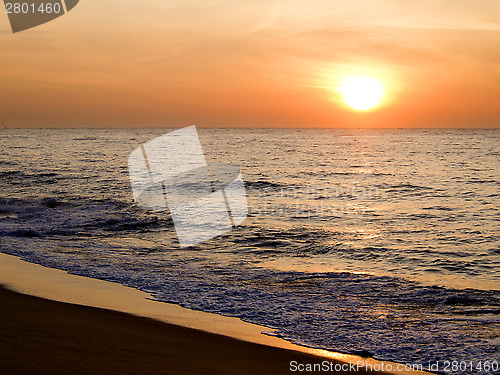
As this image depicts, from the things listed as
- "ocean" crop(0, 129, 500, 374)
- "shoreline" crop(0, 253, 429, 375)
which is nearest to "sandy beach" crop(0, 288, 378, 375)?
"shoreline" crop(0, 253, 429, 375)

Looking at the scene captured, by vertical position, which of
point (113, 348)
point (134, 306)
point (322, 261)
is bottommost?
point (322, 261)

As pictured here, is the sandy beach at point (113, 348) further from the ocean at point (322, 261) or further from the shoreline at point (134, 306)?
the ocean at point (322, 261)

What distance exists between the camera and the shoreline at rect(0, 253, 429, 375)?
571 centimetres

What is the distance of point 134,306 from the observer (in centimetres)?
711

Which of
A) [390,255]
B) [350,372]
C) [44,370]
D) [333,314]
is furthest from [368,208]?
[44,370]

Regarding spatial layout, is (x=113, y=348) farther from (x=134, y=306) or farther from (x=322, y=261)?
(x=322, y=261)

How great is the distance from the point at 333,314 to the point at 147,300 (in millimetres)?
3079

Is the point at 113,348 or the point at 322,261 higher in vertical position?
the point at 113,348

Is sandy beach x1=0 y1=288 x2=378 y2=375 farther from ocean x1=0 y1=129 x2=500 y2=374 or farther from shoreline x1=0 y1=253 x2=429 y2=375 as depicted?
ocean x1=0 y1=129 x2=500 y2=374

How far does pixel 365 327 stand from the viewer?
21.5 feet

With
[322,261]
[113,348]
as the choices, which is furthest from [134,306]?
[322,261]

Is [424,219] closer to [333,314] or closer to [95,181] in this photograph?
[333,314]

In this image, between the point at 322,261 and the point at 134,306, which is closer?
the point at 134,306

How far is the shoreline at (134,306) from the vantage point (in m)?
5.71
